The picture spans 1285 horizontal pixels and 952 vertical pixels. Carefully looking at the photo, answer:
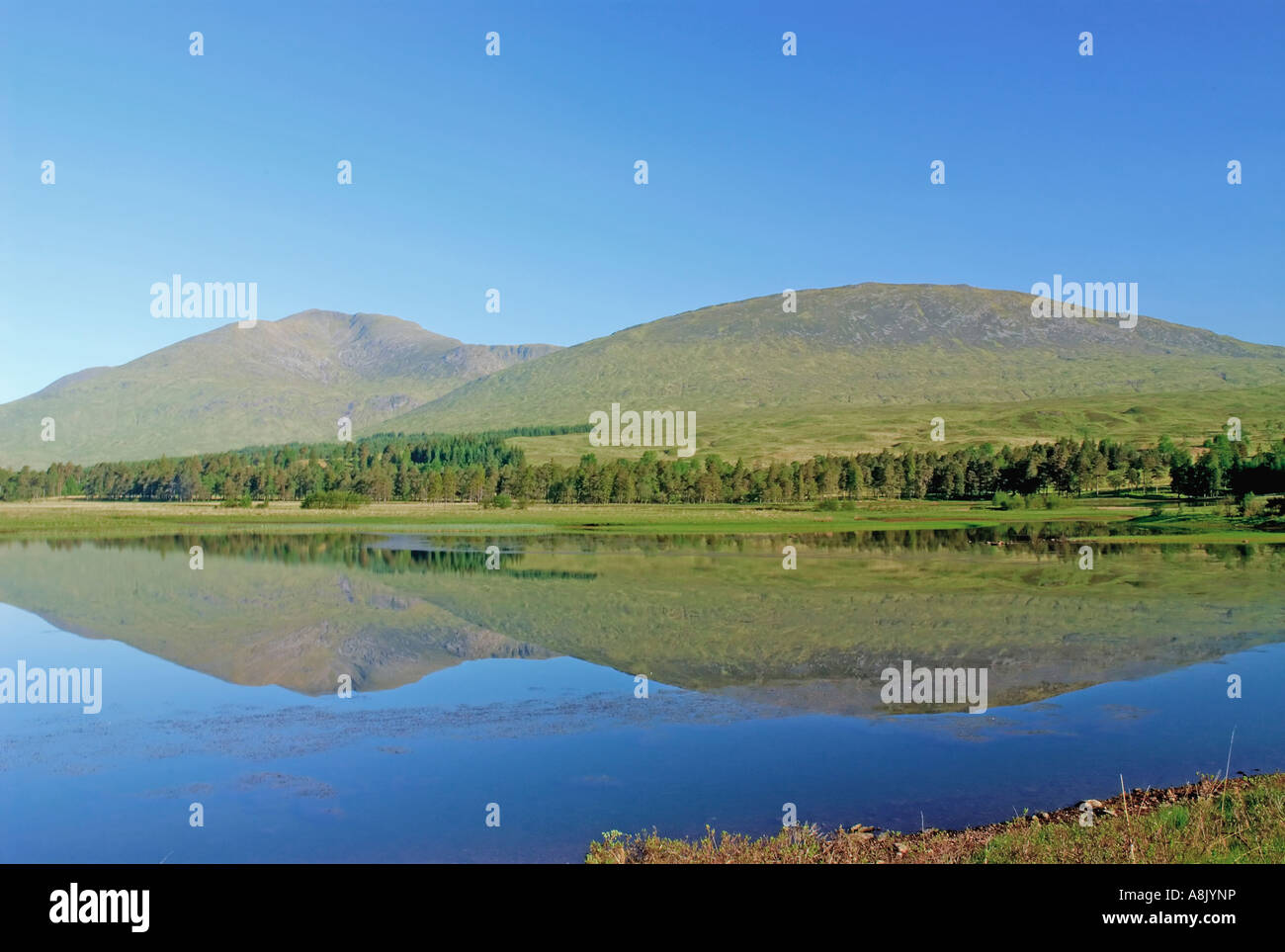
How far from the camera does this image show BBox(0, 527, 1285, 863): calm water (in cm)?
1664

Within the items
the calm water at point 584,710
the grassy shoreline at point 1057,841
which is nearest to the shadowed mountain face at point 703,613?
the calm water at point 584,710

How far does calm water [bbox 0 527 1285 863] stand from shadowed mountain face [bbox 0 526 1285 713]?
0.77 ft

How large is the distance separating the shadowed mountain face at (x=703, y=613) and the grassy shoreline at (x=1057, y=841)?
30.8ft

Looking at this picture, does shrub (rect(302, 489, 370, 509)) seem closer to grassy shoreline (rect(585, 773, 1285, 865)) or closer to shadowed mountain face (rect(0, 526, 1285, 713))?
shadowed mountain face (rect(0, 526, 1285, 713))

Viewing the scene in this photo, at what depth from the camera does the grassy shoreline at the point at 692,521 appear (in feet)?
297

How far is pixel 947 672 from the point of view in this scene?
2808cm

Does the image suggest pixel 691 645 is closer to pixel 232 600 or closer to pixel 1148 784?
pixel 1148 784

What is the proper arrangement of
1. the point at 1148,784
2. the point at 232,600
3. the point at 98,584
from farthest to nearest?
the point at 98,584
the point at 232,600
the point at 1148,784

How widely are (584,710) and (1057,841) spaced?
13.2 meters

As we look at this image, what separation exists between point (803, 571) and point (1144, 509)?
252 ft

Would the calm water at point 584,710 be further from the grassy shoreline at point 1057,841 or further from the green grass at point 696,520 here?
the green grass at point 696,520

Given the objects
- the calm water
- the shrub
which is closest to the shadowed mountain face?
the calm water
